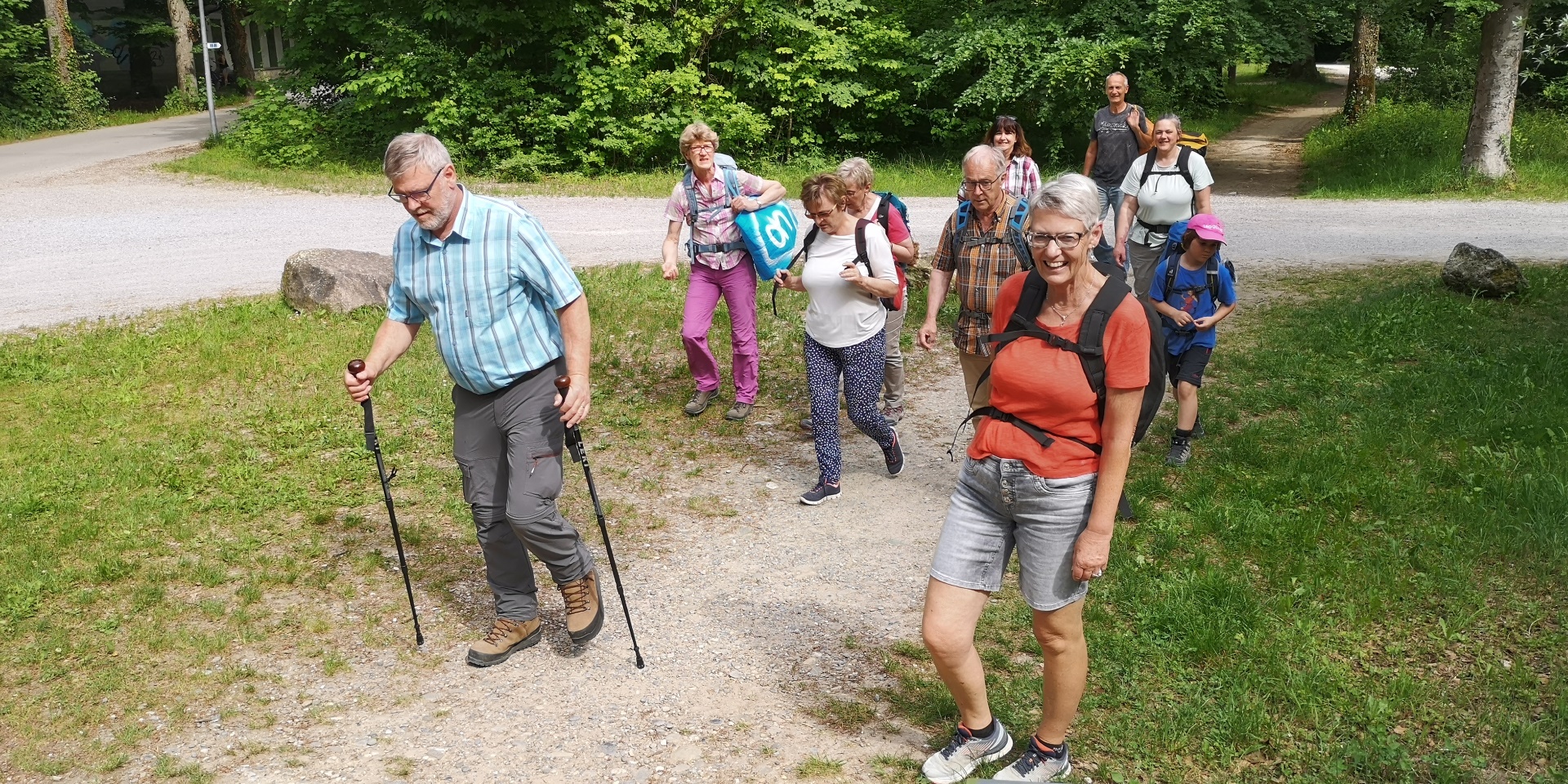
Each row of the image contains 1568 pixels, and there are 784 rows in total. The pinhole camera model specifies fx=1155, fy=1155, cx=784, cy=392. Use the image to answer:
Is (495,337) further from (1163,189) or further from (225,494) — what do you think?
(1163,189)

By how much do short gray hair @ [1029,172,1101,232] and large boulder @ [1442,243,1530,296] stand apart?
8689 millimetres

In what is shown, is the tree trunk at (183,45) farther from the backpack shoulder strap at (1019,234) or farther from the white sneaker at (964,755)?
the white sneaker at (964,755)

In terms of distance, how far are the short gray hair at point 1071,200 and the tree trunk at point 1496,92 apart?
14983 millimetres

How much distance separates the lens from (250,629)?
5.17m

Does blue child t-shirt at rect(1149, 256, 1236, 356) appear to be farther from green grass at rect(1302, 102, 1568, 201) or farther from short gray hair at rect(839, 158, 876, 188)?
green grass at rect(1302, 102, 1568, 201)

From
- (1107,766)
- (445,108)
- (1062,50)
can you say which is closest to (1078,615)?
(1107,766)

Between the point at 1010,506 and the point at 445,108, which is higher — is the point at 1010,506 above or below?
below

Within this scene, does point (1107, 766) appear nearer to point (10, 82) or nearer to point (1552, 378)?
point (1552, 378)

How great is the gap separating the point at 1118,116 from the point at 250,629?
7588 millimetres

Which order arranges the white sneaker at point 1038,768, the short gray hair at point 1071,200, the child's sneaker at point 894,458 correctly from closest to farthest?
the short gray hair at point 1071,200 < the white sneaker at point 1038,768 < the child's sneaker at point 894,458

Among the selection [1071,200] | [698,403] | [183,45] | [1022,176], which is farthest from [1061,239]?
[183,45]

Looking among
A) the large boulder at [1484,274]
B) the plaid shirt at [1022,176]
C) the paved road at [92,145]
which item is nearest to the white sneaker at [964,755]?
the plaid shirt at [1022,176]

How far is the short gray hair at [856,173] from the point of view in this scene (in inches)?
252

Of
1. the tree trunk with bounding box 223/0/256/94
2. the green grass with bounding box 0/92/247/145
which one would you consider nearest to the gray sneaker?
the green grass with bounding box 0/92/247/145
